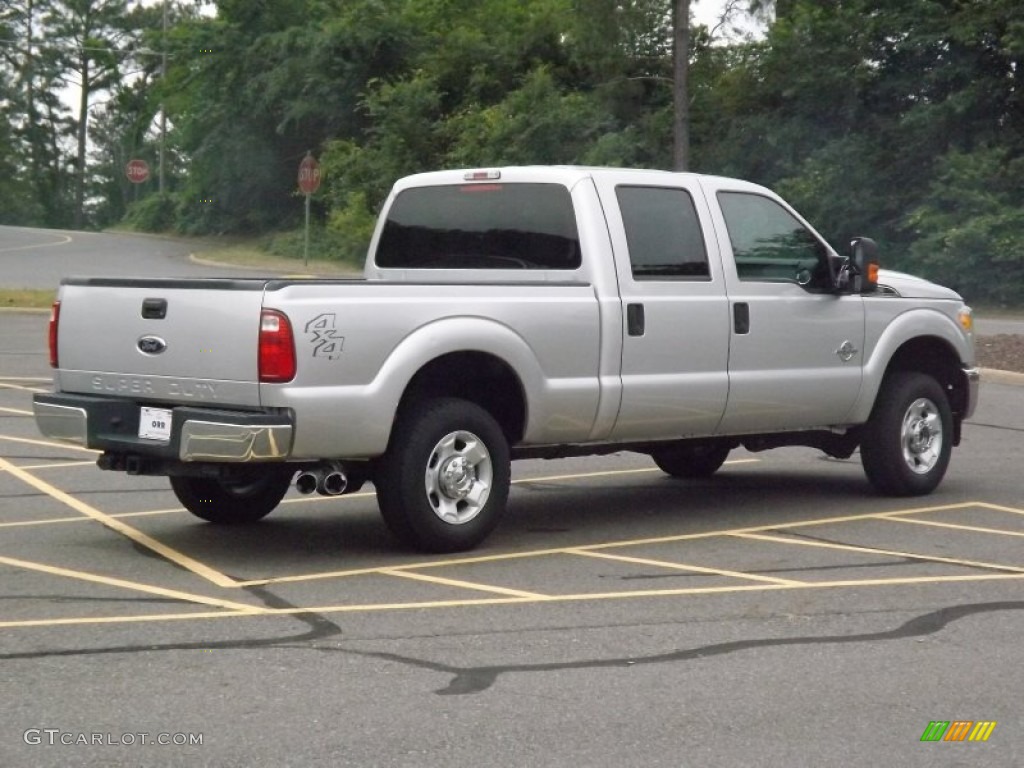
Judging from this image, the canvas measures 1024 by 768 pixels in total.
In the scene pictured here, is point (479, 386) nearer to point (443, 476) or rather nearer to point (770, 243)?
point (443, 476)

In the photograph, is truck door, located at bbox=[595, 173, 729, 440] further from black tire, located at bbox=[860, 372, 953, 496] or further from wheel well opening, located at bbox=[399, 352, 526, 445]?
black tire, located at bbox=[860, 372, 953, 496]

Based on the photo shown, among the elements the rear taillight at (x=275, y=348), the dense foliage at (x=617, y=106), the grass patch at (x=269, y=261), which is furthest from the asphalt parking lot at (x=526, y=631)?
the grass patch at (x=269, y=261)

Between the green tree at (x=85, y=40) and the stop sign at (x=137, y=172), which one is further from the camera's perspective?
the green tree at (x=85, y=40)

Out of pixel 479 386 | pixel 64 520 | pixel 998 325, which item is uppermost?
pixel 479 386

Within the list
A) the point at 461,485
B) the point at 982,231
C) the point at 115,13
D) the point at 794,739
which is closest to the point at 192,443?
the point at 461,485

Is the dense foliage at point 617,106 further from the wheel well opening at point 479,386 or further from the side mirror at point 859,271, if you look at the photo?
the wheel well opening at point 479,386

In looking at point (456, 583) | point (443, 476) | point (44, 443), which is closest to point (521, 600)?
point (456, 583)

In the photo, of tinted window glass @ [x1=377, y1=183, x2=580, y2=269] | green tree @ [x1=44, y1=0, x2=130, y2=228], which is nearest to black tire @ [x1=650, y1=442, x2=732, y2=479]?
tinted window glass @ [x1=377, y1=183, x2=580, y2=269]

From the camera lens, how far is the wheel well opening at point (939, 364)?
36.2 ft

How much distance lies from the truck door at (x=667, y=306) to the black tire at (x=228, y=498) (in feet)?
6.47

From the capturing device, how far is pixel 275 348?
7832mm

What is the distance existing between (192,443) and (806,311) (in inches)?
158

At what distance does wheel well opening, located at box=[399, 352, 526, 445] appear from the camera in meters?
8.59

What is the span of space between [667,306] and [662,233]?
46cm
